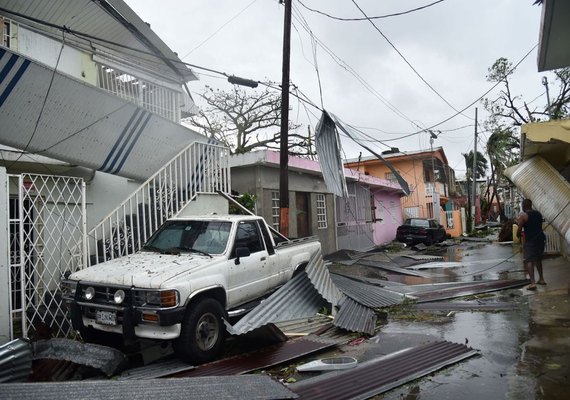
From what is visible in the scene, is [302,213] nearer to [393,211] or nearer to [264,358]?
[264,358]

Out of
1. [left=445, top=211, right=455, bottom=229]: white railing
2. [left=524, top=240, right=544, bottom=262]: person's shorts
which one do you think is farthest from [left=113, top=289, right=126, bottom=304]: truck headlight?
[left=445, top=211, right=455, bottom=229]: white railing

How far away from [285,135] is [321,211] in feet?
24.6

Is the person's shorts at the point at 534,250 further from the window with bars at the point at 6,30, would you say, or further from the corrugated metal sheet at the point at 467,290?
the window with bars at the point at 6,30

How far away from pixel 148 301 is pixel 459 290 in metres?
6.80

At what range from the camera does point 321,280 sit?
7199mm

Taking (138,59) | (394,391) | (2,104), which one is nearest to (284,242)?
(394,391)

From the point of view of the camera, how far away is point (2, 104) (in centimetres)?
639

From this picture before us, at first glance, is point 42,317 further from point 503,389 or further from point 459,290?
point 459,290

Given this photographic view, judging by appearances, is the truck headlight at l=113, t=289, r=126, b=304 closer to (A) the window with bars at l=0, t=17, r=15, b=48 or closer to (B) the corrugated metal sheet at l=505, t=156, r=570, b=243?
(B) the corrugated metal sheet at l=505, t=156, r=570, b=243

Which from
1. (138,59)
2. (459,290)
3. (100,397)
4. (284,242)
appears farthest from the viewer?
(138,59)

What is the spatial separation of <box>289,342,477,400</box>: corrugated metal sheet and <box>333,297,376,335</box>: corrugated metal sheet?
1040 millimetres

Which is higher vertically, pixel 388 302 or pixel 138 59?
→ pixel 138 59

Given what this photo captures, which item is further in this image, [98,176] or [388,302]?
[98,176]

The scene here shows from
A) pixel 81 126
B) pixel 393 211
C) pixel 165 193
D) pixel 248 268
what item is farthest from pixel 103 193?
pixel 393 211
